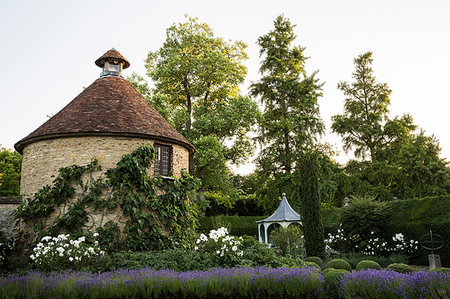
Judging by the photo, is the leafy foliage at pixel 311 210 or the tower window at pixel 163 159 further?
the leafy foliage at pixel 311 210

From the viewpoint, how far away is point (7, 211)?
12695 millimetres

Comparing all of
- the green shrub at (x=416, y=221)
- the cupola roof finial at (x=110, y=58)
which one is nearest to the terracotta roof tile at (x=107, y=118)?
the cupola roof finial at (x=110, y=58)

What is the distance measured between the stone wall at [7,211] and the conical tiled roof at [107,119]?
2.06 metres

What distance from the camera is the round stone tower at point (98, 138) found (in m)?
11.8

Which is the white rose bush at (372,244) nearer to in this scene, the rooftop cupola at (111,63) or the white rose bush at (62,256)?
the white rose bush at (62,256)

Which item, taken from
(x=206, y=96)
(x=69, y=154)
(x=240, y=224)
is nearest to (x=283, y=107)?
(x=206, y=96)

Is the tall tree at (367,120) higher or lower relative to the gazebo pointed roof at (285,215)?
higher

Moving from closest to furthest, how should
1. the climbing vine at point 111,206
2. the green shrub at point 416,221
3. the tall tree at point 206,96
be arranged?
the climbing vine at point 111,206
the green shrub at point 416,221
the tall tree at point 206,96

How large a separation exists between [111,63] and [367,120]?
20176mm

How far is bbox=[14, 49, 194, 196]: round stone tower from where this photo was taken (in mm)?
11773

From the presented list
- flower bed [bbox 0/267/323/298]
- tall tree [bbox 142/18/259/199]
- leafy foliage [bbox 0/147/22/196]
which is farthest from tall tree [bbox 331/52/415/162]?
leafy foliage [bbox 0/147/22/196]

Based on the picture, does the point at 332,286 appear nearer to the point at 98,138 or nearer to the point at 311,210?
the point at 311,210

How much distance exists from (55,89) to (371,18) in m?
12.3

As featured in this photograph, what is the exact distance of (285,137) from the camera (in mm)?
24578
